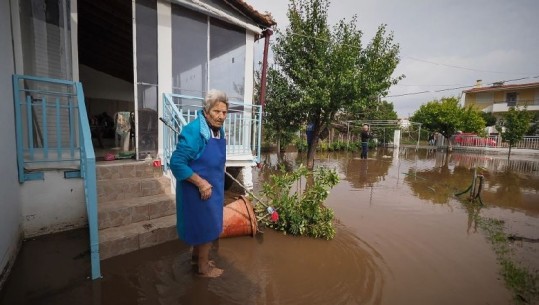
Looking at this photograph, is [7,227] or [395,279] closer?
[7,227]

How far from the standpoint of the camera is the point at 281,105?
410 inches

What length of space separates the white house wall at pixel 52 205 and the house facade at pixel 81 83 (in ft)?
0.03

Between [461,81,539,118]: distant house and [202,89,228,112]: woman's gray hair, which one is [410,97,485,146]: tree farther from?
[202,89,228,112]: woman's gray hair

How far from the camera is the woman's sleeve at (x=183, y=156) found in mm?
2146

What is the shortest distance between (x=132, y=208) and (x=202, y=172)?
162 cm

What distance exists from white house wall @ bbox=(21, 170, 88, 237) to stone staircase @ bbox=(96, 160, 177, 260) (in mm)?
371

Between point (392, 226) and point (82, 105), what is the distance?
5.04 m

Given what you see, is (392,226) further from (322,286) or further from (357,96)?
(357,96)

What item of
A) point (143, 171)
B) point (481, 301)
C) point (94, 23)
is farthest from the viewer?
point (94, 23)

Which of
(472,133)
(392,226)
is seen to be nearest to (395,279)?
(392,226)

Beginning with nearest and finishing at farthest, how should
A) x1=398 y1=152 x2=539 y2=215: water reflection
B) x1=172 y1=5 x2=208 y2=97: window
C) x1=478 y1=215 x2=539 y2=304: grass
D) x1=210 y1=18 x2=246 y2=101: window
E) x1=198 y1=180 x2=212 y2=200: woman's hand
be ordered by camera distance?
x1=198 y1=180 x2=212 y2=200: woman's hand
x1=478 y1=215 x2=539 y2=304: grass
x1=172 y1=5 x2=208 y2=97: window
x1=210 y1=18 x2=246 y2=101: window
x1=398 y1=152 x2=539 y2=215: water reflection

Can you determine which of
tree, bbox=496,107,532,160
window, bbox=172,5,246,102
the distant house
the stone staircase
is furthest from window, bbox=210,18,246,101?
the distant house

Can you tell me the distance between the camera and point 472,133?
79.3 ft

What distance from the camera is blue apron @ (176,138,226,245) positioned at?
2.32 meters
